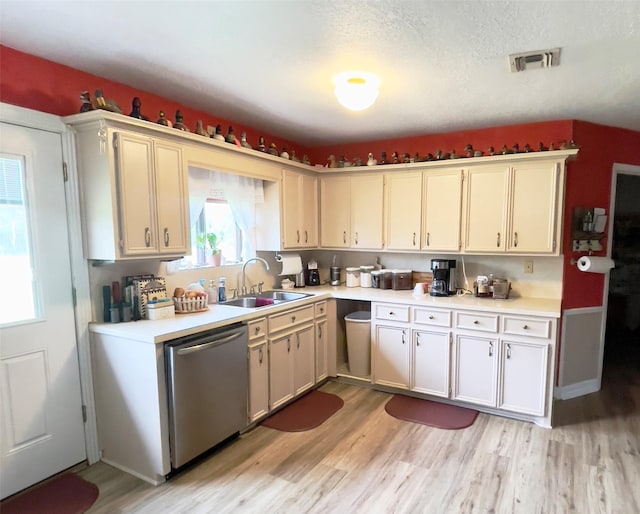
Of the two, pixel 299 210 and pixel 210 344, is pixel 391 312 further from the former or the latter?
pixel 210 344

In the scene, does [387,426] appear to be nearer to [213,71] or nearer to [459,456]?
[459,456]

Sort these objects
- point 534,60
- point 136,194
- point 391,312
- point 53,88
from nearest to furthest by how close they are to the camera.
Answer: point 534,60
point 53,88
point 136,194
point 391,312

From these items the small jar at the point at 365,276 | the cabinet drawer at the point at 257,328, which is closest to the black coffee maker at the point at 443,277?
the small jar at the point at 365,276

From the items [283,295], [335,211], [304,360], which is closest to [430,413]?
[304,360]

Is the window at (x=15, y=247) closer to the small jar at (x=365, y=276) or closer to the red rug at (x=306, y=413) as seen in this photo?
the red rug at (x=306, y=413)

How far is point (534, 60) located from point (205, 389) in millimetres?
2818

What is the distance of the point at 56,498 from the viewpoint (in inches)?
85.1

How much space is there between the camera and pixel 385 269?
13.5ft

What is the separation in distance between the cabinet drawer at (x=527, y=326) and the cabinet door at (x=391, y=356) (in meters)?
0.82

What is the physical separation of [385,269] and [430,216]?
781 mm

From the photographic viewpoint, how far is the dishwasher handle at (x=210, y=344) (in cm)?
230

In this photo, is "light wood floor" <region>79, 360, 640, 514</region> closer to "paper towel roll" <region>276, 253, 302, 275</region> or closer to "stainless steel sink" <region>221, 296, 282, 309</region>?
"stainless steel sink" <region>221, 296, 282, 309</region>

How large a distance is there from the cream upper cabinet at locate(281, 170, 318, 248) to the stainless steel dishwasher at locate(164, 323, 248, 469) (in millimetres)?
1342

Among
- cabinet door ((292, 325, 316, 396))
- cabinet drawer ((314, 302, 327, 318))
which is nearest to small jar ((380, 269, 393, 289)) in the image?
cabinet drawer ((314, 302, 327, 318))
